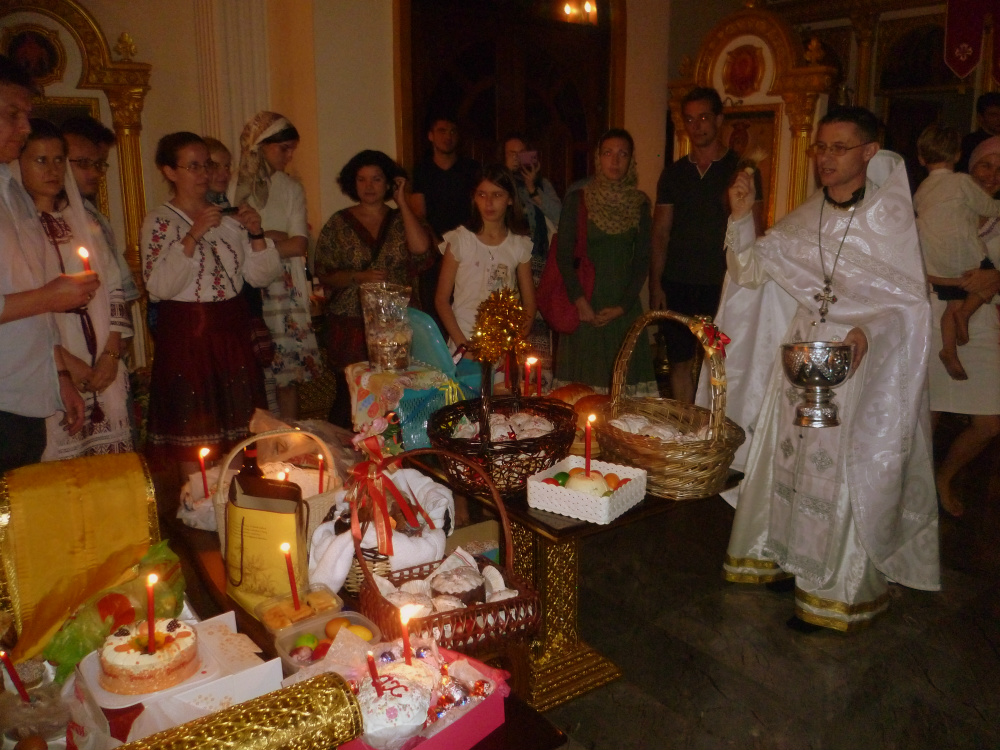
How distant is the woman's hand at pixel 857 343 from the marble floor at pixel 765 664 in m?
0.97

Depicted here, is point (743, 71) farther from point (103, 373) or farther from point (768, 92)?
point (103, 373)

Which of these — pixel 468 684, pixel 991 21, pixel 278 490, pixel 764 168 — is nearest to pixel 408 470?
pixel 278 490

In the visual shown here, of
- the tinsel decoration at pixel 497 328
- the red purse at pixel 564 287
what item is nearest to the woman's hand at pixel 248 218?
the red purse at pixel 564 287

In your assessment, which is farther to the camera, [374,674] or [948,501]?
[948,501]

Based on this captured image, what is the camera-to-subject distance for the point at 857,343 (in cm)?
257

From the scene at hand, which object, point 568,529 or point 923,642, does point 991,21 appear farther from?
point 568,529

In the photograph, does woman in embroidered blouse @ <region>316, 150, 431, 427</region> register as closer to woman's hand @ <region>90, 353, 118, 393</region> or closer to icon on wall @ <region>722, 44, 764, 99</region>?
woman's hand @ <region>90, 353, 118, 393</region>

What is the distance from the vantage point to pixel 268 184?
412cm

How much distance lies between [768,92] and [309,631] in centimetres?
564

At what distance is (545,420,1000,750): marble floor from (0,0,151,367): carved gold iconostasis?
155 inches

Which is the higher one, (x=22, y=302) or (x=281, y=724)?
(x=22, y=302)

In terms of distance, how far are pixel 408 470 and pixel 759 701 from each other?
128 cm

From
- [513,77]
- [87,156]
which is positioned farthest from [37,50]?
[513,77]

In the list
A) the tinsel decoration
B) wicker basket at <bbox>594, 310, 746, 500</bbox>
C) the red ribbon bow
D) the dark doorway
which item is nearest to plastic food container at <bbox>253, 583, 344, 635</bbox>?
the red ribbon bow
